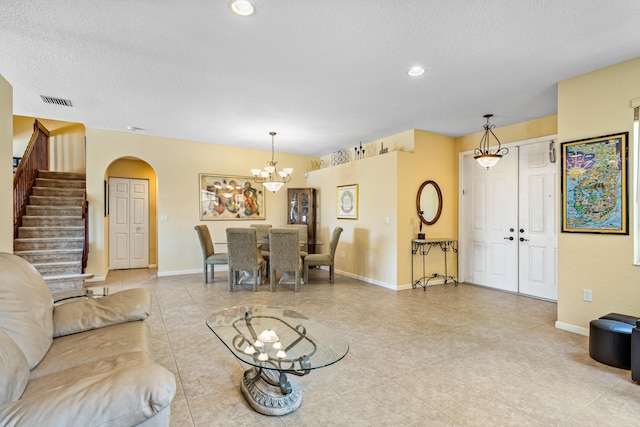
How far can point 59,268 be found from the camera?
15.3 feet

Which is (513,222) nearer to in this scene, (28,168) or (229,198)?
(229,198)

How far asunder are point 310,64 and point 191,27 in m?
1.09

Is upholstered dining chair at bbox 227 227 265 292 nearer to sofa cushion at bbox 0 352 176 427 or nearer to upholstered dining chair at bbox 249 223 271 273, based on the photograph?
upholstered dining chair at bbox 249 223 271 273

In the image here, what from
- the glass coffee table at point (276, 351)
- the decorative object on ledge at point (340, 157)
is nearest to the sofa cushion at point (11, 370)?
the glass coffee table at point (276, 351)

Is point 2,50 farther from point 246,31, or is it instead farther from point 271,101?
point 271,101

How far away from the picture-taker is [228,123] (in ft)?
16.5

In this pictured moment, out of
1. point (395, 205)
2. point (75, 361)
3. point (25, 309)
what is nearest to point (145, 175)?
point (395, 205)

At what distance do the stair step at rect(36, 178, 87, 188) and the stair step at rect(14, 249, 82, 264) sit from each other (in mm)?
1715

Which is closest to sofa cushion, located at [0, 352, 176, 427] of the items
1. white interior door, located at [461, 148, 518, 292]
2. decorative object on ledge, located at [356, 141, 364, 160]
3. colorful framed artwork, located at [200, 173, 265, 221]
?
white interior door, located at [461, 148, 518, 292]

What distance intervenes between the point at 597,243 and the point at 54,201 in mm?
7754

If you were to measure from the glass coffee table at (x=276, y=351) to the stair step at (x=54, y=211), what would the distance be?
4408 millimetres

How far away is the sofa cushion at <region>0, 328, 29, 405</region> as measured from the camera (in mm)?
1207

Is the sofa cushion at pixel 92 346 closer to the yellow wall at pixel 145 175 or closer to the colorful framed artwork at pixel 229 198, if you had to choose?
the colorful framed artwork at pixel 229 198

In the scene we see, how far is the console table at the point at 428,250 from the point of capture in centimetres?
529
